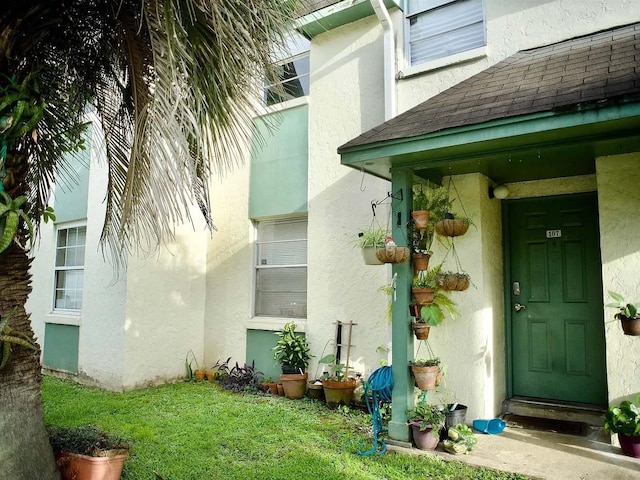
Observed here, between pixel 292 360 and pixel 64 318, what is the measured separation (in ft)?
15.4

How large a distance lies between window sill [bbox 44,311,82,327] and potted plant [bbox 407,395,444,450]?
6.41 m

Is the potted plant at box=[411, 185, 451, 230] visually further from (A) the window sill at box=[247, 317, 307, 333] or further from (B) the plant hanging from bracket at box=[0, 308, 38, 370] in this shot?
(B) the plant hanging from bracket at box=[0, 308, 38, 370]

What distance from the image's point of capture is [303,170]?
7582 mm

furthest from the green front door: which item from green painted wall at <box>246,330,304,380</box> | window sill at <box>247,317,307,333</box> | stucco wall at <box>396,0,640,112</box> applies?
green painted wall at <box>246,330,304,380</box>

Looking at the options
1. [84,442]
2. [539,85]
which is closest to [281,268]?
[84,442]

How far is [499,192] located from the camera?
5.73 m

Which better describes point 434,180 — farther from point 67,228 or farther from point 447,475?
point 67,228

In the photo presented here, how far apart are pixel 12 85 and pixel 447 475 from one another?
4.69m

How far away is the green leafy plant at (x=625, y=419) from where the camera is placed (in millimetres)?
4195

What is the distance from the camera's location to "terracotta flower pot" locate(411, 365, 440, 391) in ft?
15.1

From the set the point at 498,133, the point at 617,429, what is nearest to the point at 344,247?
the point at 498,133

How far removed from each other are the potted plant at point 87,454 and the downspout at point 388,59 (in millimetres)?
4995

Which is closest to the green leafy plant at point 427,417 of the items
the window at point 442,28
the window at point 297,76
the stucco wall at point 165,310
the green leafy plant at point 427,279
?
the green leafy plant at point 427,279

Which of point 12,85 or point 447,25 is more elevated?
point 447,25
